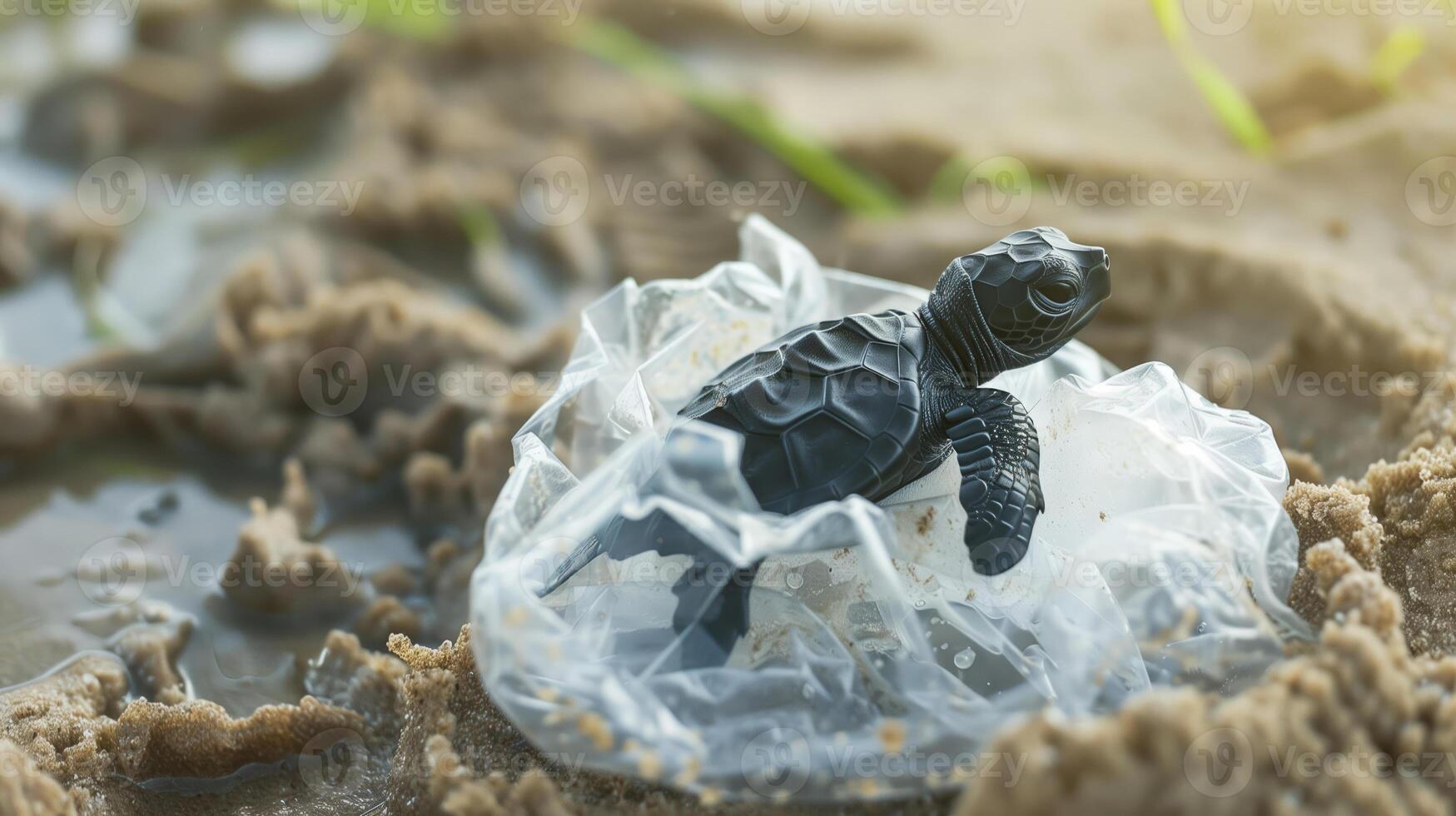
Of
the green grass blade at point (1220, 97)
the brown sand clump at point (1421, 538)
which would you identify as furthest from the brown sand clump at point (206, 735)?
the green grass blade at point (1220, 97)

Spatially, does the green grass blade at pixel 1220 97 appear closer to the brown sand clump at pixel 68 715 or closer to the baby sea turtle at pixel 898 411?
the baby sea turtle at pixel 898 411

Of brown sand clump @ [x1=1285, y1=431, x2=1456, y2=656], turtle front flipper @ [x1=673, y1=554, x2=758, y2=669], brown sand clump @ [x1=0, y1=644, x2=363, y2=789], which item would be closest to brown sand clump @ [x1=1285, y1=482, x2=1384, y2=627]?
brown sand clump @ [x1=1285, y1=431, x2=1456, y2=656]

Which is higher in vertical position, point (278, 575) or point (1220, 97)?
point (1220, 97)

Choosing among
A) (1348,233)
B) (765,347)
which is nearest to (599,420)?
(765,347)

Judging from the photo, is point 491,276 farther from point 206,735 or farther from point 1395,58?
point 1395,58

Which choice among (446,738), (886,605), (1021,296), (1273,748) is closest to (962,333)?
(1021,296)

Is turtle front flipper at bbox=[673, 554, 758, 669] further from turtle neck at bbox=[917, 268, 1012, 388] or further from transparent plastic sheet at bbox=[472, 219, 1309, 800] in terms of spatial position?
turtle neck at bbox=[917, 268, 1012, 388]
